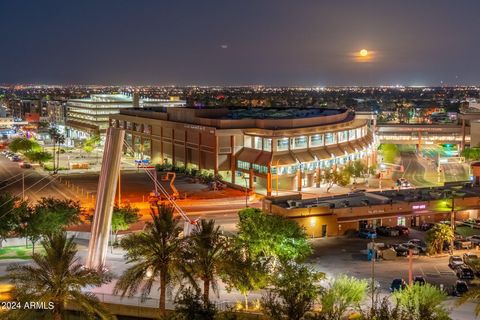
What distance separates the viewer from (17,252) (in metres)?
43.1

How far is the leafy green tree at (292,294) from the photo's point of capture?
24.0 metres

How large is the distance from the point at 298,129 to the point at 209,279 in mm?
50314

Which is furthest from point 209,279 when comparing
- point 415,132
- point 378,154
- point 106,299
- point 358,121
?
point 415,132

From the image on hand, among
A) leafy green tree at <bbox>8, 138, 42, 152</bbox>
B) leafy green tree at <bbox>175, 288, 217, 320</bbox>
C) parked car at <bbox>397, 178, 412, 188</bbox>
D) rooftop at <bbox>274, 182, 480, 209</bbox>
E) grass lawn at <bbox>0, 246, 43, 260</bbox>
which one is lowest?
grass lawn at <bbox>0, 246, 43, 260</bbox>

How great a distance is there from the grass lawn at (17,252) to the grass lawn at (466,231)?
105ft

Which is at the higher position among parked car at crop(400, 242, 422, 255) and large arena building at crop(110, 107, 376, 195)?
large arena building at crop(110, 107, 376, 195)

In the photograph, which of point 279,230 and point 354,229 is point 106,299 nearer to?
point 279,230

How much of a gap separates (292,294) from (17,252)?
2495 centimetres

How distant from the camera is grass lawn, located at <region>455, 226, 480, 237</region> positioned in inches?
1959

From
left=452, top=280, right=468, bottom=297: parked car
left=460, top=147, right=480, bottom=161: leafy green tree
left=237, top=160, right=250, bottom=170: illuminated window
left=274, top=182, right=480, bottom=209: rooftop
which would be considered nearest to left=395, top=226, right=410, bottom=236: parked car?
left=274, top=182, right=480, bottom=209: rooftop

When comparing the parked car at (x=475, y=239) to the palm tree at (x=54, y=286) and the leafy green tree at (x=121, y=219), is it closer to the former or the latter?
the leafy green tree at (x=121, y=219)

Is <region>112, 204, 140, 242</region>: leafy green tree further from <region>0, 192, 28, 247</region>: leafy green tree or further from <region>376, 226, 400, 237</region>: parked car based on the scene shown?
<region>376, 226, 400, 237</region>: parked car

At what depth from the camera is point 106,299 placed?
32.1 metres

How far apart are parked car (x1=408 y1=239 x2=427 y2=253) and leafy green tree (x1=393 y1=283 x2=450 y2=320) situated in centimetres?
1710
